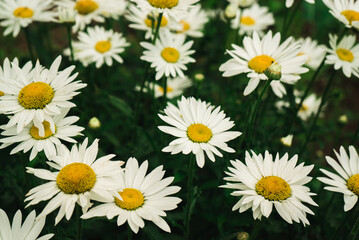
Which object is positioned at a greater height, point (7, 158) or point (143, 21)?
point (143, 21)

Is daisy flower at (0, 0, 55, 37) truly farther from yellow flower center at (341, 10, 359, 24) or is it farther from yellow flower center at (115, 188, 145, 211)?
yellow flower center at (341, 10, 359, 24)

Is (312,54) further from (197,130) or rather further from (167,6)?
(197,130)

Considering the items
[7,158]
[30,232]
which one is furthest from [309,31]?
[30,232]

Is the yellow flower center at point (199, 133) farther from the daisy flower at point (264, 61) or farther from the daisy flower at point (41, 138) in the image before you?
the daisy flower at point (41, 138)

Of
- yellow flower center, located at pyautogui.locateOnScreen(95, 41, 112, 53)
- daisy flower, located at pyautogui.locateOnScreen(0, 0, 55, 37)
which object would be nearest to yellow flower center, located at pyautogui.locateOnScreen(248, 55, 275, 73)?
yellow flower center, located at pyautogui.locateOnScreen(95, 41, 112, 53)

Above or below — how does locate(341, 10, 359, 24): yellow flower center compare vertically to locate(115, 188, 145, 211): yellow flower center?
above

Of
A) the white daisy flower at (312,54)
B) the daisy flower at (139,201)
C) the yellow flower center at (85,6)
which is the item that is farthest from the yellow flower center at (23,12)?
the white daisy flower at (312,54)

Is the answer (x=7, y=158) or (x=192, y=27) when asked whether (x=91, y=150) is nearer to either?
(x=7, y=158)
